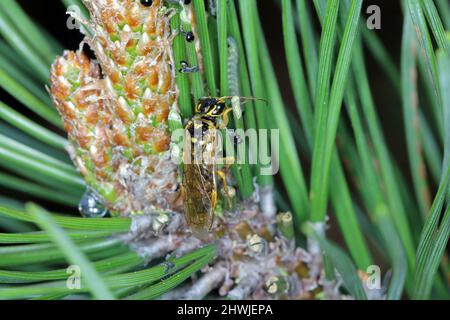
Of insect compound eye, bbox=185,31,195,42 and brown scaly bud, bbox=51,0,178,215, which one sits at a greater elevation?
insect compound eye, bbox=185,31,195,42

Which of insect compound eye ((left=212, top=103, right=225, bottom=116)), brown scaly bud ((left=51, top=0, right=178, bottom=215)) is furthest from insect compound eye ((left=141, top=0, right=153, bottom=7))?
insect compound eye ((left=212, top=103, right=225, bottom=116))

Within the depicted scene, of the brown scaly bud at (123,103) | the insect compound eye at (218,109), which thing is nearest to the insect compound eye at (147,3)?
the brown scaly bud at (123,103)

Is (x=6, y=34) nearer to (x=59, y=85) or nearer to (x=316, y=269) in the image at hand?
(x=59, y=85)

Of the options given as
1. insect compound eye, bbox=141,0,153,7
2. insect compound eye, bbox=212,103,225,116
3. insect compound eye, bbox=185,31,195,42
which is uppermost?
insect compound eye, bbox=141,0,153,7

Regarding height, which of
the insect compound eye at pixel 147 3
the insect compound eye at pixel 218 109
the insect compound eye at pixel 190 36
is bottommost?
the insect compound eye at pixel 218 109

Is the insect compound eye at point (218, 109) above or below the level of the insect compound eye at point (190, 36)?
below

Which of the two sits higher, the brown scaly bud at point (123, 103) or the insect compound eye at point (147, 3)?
the insect compound eye at point (147, 3)

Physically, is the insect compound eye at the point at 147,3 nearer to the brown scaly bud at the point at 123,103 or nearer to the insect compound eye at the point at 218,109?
the brown scaly bud at the point at 123,103

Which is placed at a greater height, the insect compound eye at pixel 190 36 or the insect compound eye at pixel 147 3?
the insect compound eye at pixel 147 3

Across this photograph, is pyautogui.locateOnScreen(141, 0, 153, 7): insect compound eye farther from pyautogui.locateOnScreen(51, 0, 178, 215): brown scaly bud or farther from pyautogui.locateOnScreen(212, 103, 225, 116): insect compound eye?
pyautogui.locateOnScreen(212, 103, 225, 116): insect compound eye
